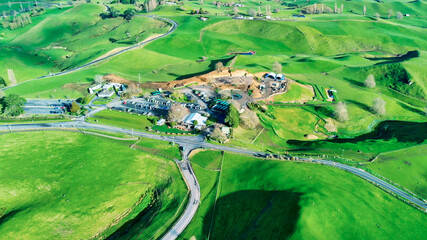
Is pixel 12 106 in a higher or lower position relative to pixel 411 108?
higher

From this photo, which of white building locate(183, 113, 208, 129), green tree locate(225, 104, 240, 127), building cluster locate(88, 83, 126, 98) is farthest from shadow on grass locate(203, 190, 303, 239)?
building cluster locate(88, 83, 126, 98)

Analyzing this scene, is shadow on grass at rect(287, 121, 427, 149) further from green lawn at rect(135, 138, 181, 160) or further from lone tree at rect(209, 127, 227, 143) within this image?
green lawn at rect(135, 138, 181, 160)

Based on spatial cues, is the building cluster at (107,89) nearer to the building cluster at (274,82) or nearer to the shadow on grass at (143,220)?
the building cluster at (274,82)

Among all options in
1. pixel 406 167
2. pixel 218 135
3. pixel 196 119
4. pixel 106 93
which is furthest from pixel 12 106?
pixel 406 167

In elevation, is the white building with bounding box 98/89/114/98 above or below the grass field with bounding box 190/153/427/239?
above

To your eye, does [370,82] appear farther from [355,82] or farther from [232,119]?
[232,119]
